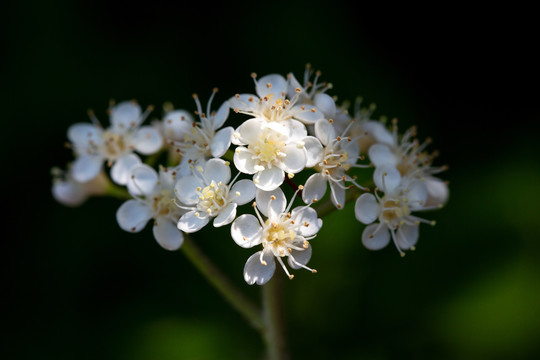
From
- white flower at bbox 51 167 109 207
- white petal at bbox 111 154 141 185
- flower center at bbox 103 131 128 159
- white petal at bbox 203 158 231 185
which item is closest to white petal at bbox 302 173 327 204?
white petal at bbox 203 158 231 185

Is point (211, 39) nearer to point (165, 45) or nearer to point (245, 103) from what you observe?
point (165, 45)

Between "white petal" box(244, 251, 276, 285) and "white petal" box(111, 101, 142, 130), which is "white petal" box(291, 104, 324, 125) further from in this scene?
"white petal" box(111, 101, 142, 130)

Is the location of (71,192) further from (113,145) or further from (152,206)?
(152,206)

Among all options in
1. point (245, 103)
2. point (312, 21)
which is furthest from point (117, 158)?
point (312, 21)

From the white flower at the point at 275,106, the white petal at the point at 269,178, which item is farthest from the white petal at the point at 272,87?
the white petal at the point at 269,178

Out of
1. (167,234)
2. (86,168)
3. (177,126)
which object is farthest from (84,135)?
(167,234)

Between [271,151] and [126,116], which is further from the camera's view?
[126,116]
